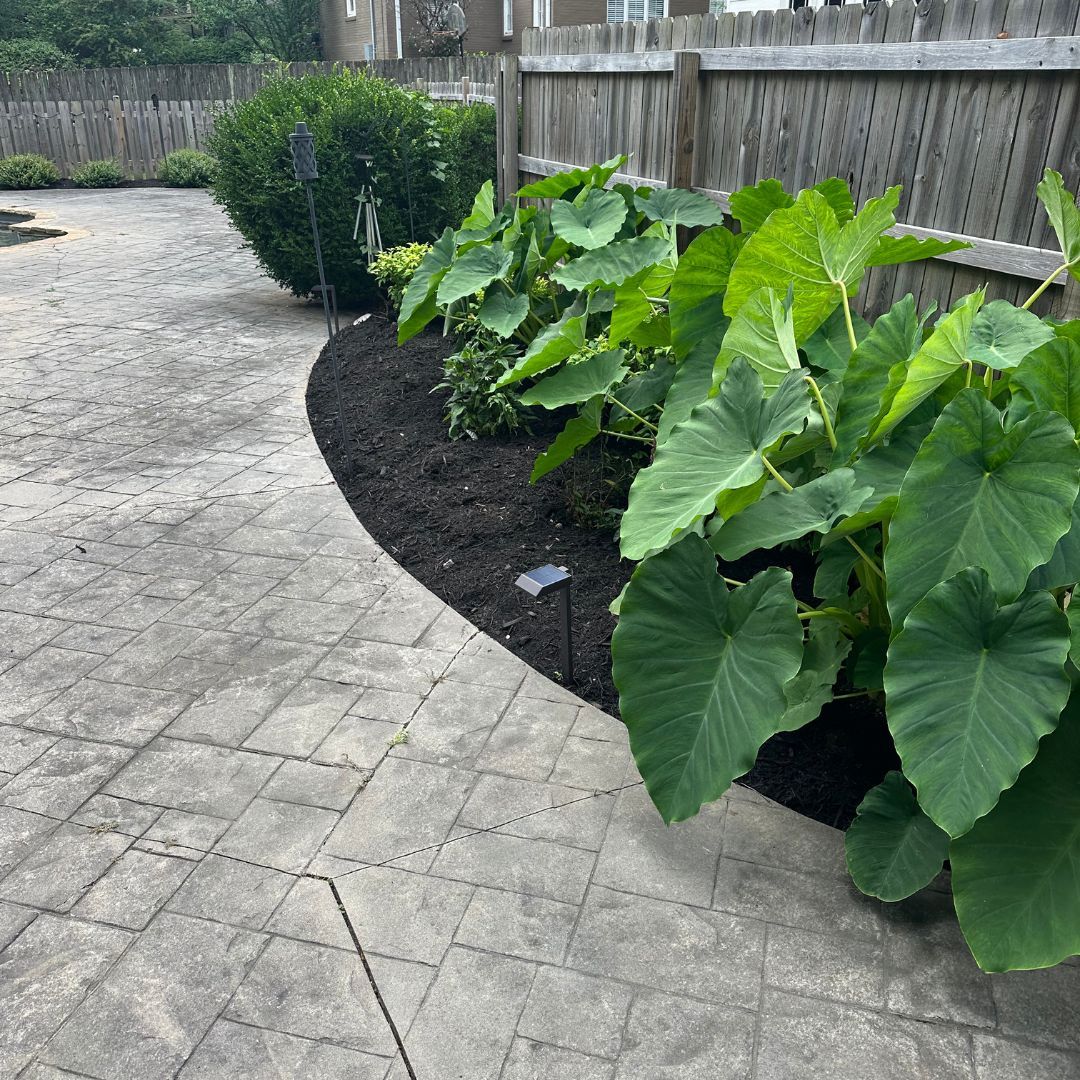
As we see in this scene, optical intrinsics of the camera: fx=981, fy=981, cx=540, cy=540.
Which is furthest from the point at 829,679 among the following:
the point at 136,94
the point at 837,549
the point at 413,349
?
the point at 136,94

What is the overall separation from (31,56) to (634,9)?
619 inches

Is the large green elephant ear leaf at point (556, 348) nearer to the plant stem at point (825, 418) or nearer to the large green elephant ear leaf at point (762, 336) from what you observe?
the large green elephant ear leaf at point (762, 336)

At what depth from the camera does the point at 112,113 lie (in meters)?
16.7

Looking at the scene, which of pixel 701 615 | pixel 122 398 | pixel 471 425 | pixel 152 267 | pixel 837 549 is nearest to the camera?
pixel 701 615

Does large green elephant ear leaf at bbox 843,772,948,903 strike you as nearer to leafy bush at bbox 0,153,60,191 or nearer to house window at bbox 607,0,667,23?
leafy bush at bbox 0,153,60,191

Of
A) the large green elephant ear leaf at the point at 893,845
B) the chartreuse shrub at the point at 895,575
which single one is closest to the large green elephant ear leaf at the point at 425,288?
the chartreuse shrub at the point at 895,575

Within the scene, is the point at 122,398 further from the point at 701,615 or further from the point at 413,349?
the point at 701,615

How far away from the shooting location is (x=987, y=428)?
2020 mm

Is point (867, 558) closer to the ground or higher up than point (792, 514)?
closer to the ground

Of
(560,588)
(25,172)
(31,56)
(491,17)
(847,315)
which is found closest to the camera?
(847,315)

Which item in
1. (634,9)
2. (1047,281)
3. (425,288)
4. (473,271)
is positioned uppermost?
(634,9)

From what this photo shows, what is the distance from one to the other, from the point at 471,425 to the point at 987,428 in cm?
326

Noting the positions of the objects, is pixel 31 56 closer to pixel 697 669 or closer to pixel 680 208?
pixel 680 208

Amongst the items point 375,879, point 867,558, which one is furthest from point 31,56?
point 867,558
